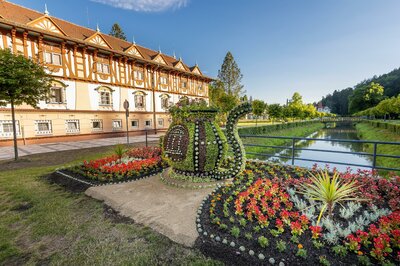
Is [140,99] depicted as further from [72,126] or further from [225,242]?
[225,242]

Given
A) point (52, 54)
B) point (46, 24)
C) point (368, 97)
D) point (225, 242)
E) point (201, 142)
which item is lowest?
point (225, 242)

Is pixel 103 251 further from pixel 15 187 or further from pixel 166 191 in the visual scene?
pixel 15 187

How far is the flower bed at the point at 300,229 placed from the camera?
2361 mm

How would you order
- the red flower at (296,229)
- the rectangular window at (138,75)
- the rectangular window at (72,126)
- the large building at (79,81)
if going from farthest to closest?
the rectangular window at (138,75) < the rectangular window at (72,126) < the large building at (79,81) < the red flower at (296,229)

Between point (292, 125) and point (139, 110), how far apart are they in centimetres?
2978

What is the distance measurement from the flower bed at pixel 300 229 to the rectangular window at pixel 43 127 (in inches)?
702

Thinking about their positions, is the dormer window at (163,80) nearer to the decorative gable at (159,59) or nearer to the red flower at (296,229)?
the decorative gable at (159,59)

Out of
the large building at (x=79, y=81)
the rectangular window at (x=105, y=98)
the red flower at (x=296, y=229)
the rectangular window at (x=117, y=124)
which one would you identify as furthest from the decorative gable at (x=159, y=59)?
the red flower at (x=296, y=229)

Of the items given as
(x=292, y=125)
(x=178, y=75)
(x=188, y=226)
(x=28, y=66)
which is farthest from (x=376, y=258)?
(x=292, y=125)

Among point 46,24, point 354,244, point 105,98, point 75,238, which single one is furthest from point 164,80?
point 354,244

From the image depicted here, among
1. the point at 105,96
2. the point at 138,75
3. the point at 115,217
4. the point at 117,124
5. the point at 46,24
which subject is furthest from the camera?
the point at 138,75

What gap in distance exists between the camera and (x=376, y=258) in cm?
225

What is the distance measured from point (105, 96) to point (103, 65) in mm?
3338

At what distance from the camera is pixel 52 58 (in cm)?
1552
